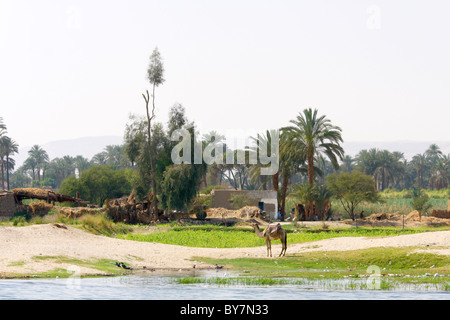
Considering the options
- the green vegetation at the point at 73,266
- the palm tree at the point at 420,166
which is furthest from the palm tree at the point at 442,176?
the green vegetation at the point at 73,266

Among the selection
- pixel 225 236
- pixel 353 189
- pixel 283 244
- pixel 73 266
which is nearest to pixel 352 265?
pixel 283 244

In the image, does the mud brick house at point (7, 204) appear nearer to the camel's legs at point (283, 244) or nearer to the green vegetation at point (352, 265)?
the green vegetation at point (352, 265)

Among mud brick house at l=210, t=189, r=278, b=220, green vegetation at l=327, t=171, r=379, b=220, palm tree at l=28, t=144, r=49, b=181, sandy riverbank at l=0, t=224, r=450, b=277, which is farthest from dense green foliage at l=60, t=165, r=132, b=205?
palm tree at l=28, t=144, r=49, b=181

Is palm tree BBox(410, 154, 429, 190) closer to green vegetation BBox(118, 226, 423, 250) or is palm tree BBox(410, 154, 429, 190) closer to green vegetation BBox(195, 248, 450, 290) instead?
green vegetation BBox(118, 226, 423, 250)

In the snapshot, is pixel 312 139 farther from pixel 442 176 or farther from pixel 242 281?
pixel 442 176

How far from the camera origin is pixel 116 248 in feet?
107

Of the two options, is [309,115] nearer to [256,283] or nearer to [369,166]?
[256,283]

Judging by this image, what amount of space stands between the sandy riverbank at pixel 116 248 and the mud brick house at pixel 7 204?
715 inches

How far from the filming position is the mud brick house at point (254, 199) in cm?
7000

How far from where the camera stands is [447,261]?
27.8 m

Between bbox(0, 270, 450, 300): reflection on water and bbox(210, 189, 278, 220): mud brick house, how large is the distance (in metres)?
47.8
